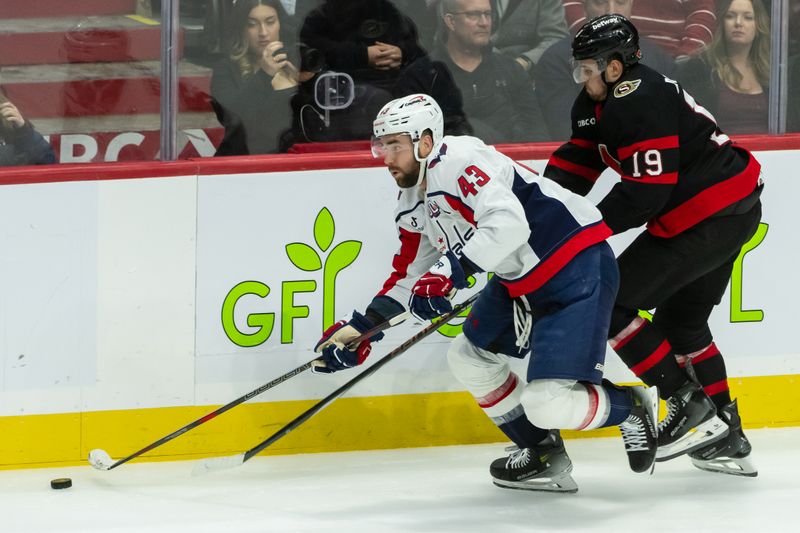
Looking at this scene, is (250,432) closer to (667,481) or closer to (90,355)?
(90,355)

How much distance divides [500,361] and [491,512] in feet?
1.31

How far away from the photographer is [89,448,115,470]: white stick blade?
373cm

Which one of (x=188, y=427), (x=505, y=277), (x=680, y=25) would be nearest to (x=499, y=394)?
(x=505, y=277)

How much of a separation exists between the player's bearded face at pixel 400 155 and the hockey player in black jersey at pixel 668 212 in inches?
21.1

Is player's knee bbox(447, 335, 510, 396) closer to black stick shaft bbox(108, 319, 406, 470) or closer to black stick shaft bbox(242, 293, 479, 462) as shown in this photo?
black stick shaft bbox(242, 293, 479, 462)

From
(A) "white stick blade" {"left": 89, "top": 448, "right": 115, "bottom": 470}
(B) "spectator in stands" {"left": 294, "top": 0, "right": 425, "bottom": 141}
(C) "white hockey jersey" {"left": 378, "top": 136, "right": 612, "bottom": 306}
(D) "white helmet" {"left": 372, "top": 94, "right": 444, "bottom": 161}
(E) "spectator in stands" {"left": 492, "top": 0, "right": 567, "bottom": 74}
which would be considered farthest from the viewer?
(E) "spectator in stands" {"left": 492, "top": 0, "right": 567, "bottom": 74}

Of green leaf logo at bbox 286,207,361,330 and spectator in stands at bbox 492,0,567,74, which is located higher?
spectator in stands at bbox 492,0,567,74

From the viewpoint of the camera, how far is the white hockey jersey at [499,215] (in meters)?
3.22

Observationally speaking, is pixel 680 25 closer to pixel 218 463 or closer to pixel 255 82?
pixel 255 82

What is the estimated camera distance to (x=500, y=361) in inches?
143

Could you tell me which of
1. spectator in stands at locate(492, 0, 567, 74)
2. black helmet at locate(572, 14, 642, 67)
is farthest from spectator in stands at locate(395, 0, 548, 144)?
black helmet at locate(572, 14, 642, 67)

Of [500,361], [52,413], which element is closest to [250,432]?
[52,413]

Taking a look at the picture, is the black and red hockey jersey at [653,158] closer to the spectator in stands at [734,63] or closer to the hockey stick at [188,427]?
the spectator in stands at [734,63]

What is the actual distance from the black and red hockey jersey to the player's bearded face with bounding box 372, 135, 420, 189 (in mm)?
539
